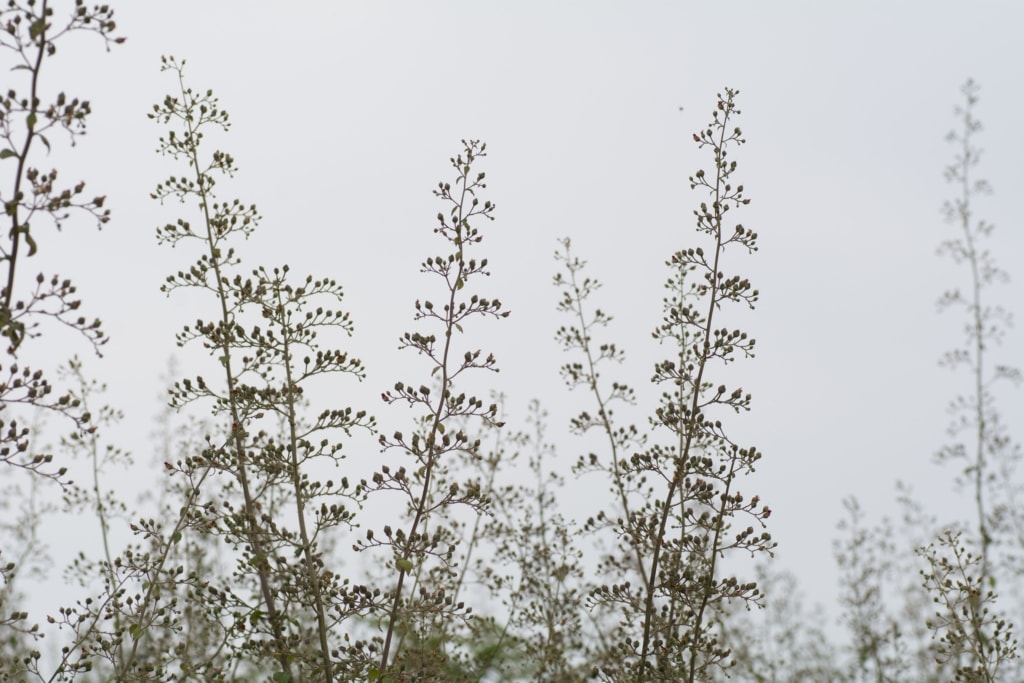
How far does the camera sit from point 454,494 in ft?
21.9

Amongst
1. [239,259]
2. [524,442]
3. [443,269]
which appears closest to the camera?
[443,269]

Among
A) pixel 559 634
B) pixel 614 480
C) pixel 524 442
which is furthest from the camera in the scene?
pixel 524 442

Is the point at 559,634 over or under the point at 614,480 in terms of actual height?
under

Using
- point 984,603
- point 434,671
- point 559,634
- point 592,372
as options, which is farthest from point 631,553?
point 434,671

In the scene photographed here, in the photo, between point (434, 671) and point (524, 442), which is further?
point (524, 442)

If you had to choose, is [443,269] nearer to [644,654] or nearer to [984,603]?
[644,654]

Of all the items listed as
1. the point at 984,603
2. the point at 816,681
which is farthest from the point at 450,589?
the point at 816,681

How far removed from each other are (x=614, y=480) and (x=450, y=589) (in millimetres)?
1948

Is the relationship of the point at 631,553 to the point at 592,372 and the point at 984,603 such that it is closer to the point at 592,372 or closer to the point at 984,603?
the point at 592,372

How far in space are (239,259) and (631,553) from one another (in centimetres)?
525

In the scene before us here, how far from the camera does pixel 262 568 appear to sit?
7.22 m

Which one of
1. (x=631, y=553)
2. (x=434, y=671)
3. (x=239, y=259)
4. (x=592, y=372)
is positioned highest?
(x=592, y=372)

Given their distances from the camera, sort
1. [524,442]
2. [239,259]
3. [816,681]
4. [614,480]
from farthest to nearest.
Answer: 1. [816,681]
2. [524,442]
3. [614,480]
4. [239,259]

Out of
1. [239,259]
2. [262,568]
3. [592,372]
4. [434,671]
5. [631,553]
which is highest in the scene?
[592,372]
